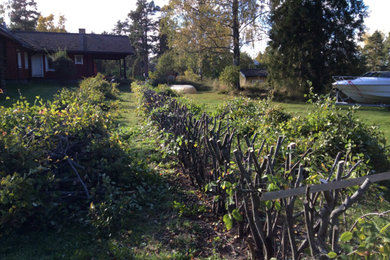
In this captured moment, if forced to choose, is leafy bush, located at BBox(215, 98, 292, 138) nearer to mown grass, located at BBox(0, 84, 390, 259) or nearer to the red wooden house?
mown grass, located at BBox(0, 84, 390, 259)

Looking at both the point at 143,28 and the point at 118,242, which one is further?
the point at 143,28

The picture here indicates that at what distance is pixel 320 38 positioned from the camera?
18.6m

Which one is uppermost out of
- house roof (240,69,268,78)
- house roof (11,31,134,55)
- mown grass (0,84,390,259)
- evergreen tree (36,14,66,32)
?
evergreen tree (36,14,66,32)

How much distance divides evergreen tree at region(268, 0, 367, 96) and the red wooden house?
16695mm

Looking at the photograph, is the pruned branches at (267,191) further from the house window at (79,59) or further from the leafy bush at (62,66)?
the house window at (79,59)

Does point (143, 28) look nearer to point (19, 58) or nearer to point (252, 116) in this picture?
point (19, 58)

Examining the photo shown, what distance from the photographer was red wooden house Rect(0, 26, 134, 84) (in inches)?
1041

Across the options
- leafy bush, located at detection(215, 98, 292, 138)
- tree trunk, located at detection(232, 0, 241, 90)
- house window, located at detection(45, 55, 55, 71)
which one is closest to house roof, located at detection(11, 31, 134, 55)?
house window, located at detection(45, 55, 55, 71)

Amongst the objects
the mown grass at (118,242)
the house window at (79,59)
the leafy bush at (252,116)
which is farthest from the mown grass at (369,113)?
the house window at (79,59)

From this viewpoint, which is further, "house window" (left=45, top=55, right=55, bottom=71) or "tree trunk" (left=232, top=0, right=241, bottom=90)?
"house window" (left=45, top=55, right=55, bottom=71)

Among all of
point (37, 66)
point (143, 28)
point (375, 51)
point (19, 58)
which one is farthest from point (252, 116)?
point (143, 28)

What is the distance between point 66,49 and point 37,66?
9.38ft

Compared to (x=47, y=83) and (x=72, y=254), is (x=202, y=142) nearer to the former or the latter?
(x=72, y=254)

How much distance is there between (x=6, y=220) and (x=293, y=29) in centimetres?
1867
